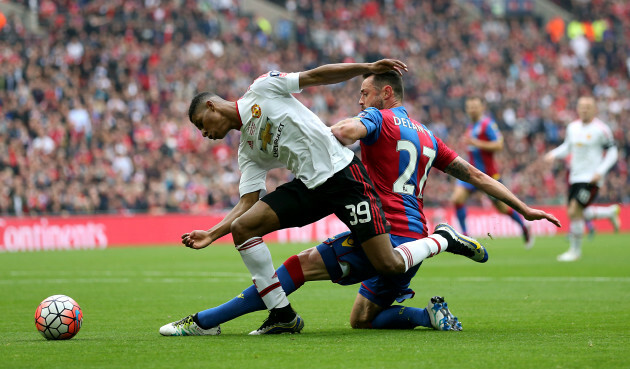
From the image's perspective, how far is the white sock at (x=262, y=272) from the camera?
21.2 feet

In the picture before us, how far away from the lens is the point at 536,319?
7.43 metres

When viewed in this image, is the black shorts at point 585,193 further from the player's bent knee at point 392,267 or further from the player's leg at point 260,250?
the player's leg at point 260,250

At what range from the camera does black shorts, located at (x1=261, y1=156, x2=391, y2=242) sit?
6406mm

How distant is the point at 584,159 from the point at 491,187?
8989 millimetres

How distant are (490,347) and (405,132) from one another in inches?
77.9

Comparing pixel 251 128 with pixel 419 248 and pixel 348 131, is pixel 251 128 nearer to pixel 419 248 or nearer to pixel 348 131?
pixel 348 131

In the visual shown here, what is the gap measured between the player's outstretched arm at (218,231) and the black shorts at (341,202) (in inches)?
11.8

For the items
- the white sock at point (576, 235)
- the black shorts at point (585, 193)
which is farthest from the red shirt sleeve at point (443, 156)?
the white sock at point (576, 235)

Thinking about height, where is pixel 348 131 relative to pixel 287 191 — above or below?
above

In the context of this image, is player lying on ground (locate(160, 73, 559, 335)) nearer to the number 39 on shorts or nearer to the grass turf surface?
the grass turf surface

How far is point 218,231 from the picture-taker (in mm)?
6539

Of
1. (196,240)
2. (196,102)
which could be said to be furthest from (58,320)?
(196,102)

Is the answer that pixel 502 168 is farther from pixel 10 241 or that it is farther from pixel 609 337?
pixel 609 337

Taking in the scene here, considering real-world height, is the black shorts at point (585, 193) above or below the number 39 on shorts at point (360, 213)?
below
